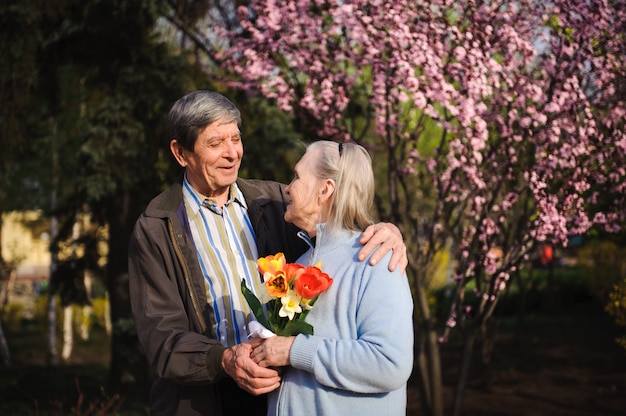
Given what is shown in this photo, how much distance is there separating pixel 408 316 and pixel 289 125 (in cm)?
741

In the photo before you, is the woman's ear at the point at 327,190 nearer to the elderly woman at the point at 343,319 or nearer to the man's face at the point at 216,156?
the elderly woman at the point at 343,319

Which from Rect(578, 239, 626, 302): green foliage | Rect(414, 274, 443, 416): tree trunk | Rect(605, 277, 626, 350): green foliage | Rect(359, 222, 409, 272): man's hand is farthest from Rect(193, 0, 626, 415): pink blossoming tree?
Rect(578, 239, 626, 302): green foliage

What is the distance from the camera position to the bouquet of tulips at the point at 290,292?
2.38 metres

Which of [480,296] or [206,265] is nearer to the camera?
[206,265]

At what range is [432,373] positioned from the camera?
717cm

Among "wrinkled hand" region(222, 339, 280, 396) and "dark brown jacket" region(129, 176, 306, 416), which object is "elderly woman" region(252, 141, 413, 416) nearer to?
A: "wrinkled hand" region(222, 339, 280, 396)

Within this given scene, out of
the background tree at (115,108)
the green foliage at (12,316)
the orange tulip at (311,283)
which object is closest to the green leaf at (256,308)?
the orange tulip at (311,283)

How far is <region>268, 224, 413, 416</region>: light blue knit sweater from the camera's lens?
2.32m

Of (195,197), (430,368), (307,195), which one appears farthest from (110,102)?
(307,195)

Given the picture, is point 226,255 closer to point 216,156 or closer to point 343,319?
point 216,156

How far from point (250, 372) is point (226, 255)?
0.73m

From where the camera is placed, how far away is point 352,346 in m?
2.35

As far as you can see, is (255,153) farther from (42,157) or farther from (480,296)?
(42,157)

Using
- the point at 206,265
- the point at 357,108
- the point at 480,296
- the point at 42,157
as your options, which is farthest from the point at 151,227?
the point at 42,157
